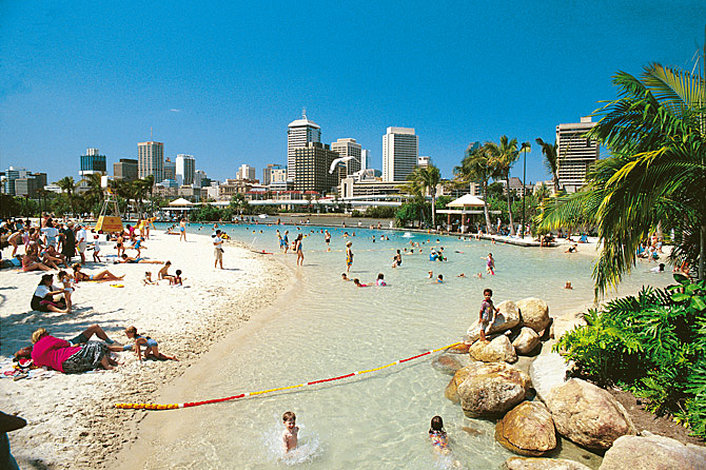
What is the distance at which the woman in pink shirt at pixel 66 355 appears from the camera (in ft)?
21.6

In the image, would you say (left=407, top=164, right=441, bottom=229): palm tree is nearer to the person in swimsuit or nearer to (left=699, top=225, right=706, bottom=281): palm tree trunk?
the person in swimsuit

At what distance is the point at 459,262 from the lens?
23.1 meters

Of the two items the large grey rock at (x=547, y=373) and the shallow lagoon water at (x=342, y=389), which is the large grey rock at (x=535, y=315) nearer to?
the large grey rock at (x=547, y=373)

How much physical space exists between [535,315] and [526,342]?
110 cm

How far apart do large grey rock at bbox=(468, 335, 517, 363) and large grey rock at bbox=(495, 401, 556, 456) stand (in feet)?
7.10

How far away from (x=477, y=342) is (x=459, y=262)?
15057 mm

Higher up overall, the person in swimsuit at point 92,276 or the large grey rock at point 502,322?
the person in swimsuit at point 92,276

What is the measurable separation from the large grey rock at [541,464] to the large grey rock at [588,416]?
69cm

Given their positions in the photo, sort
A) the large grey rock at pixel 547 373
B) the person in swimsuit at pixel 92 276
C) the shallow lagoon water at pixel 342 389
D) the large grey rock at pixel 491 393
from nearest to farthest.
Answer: the shallow lagoon water at pixel 342 389 → the large grey rock at pixel 491 393 → the large grey rock at pixel 547 373 → the person in swimsuit at pixel 92 276

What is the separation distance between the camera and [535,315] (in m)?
9.09

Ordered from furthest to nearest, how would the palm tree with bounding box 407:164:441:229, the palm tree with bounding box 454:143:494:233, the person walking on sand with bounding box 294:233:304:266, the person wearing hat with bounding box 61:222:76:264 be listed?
the palm tree with bounding box 407:164:441:229 → the palm tree with bounding box 454:143:494:233 → the person walking on sand with bounding box 294:233:304:266 → the person wearing hat with bounding box 61:222:76:264

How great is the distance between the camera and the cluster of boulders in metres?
4.16

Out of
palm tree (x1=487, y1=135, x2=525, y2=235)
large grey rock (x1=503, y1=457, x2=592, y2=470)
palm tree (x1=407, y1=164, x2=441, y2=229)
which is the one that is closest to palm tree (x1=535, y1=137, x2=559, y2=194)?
palm tree (x1=487, y1=135, x2=525, y2=235)

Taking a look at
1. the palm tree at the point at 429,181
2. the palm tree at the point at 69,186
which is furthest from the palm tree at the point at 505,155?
the palm tree at the point at 69,186
